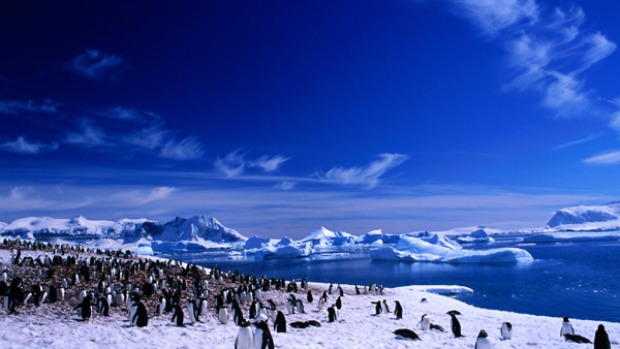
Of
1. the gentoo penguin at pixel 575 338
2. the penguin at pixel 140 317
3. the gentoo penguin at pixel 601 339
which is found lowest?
the gentoo penguin at pixel 575 338

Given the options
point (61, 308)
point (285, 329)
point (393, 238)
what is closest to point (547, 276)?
point (285, 329)

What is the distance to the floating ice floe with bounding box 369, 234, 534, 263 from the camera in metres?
55.5

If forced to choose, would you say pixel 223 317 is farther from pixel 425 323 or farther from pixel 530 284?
pixel 530 284

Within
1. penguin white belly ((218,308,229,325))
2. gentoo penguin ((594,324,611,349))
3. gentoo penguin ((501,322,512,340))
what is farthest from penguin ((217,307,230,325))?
gentoo penguin ((594,324,611,349))

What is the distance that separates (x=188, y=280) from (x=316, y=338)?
12.2m

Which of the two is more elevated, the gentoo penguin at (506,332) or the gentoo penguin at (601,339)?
the gentoo penguin at (601,339)

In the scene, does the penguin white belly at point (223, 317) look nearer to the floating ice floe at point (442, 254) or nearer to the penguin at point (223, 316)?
the penguin at point (223, 316)

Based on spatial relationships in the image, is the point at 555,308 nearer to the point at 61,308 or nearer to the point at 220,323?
the point at 220,323

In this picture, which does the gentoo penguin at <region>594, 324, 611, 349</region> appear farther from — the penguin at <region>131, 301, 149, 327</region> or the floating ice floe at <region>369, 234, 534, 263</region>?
the floating ice floe at <region>369, 234, 534, 263</region>

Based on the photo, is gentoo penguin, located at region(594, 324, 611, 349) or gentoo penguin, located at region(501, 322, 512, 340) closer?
gentoo penguin, located at region(594, 324, 611, 349)

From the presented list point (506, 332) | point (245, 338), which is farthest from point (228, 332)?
point (506, 332)

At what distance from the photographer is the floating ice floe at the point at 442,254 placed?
182 feet

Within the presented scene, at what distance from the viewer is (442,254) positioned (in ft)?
216

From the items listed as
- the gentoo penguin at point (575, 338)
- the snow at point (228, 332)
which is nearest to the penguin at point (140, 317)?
the snow at point (228, 332)
